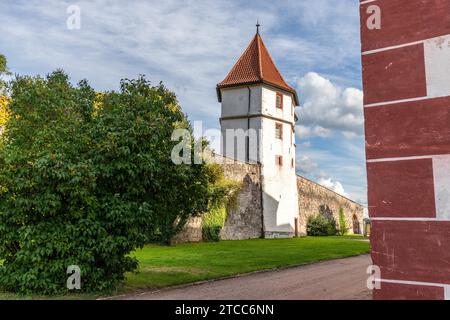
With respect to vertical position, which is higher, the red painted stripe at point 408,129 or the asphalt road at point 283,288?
the red painted stripe at point 408,129

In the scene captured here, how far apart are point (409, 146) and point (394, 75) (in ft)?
2.53

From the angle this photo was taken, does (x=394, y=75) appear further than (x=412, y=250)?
Yes

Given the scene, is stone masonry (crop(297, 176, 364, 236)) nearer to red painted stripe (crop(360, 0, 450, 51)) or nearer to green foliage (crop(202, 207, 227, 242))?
green foliage (crop(202, 207, 227, 242))

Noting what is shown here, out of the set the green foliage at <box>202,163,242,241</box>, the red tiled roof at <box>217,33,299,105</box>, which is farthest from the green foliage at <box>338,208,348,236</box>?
the green foliage at <box>202,163,242,241</box>

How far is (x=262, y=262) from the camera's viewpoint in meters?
17.7

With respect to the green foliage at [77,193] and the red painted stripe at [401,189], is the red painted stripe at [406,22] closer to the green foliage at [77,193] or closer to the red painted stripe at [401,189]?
the red painted stripe at [401,189]

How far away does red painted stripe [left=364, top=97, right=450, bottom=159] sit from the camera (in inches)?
166

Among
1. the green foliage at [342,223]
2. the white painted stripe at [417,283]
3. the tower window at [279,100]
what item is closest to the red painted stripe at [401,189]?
the white painted stripe at [417,283]

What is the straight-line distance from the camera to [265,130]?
126ft

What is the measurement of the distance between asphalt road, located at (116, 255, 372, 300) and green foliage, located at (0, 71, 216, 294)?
145 cm

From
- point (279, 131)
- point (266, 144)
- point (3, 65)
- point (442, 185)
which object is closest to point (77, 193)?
point (442, 185)

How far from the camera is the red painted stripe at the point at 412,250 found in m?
4.14

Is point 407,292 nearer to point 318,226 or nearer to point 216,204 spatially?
point 216,204
